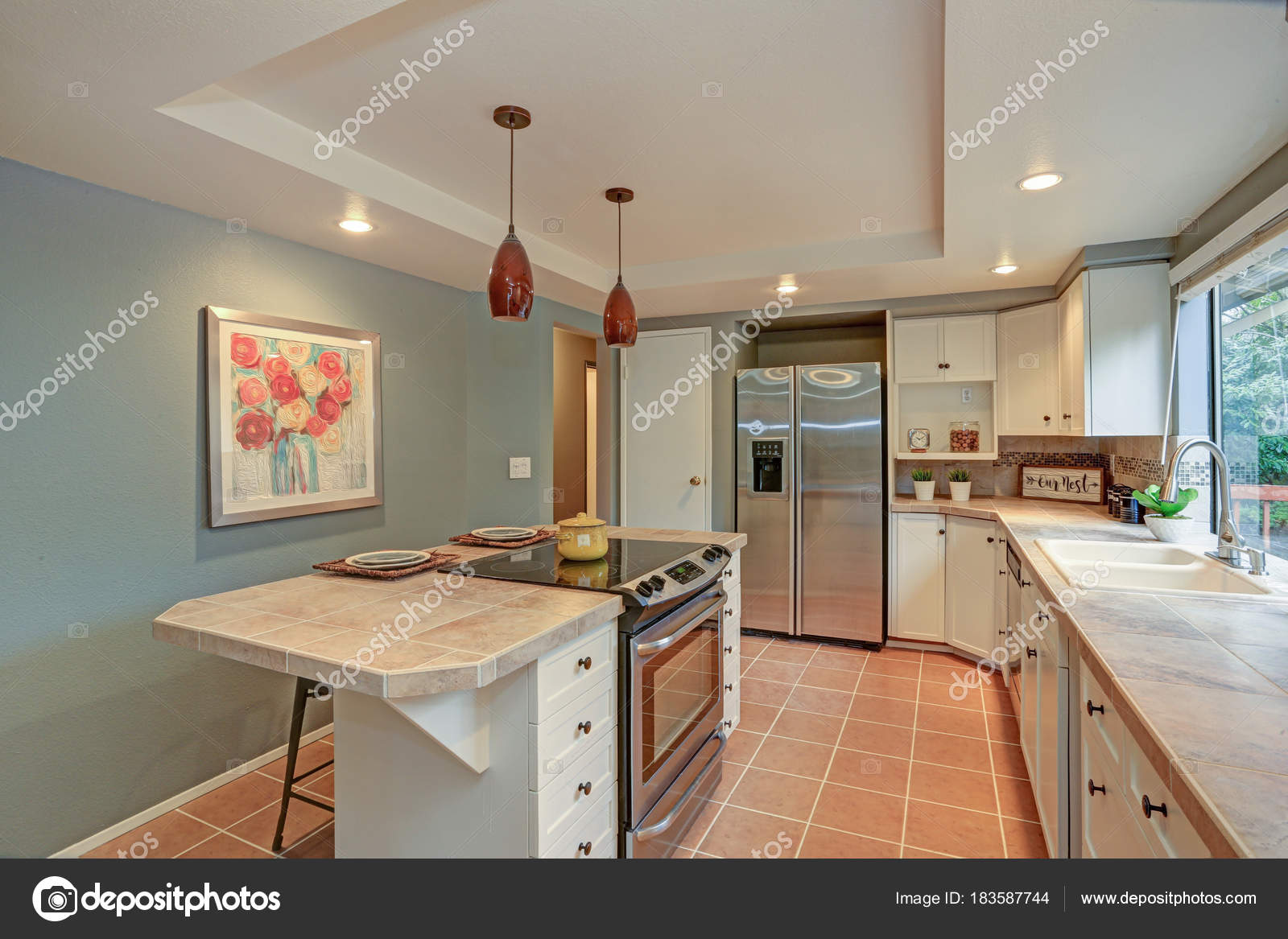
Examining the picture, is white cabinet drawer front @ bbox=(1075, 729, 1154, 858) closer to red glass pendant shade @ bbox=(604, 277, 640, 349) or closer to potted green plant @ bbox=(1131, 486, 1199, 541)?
potted green plant @ bbox=(1131, 486, 1199, 541)

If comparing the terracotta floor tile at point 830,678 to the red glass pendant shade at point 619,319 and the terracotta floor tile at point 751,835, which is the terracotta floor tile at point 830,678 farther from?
the red glass pendant shade at point 619,319

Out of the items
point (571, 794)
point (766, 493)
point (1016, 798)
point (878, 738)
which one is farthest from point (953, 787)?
point (766, 493)

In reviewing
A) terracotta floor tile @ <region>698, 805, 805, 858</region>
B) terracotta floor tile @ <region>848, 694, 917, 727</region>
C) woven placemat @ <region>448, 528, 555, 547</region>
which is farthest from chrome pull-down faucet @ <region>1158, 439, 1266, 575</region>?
woven placemat @ <region>448, 528, 555, 547</region>

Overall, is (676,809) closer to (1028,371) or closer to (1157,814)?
(1157,814)

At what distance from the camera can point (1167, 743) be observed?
2.93ft

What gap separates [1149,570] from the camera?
207 cm

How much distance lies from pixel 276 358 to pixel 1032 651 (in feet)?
10.2

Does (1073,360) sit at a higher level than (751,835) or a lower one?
higher

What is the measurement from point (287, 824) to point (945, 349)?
13.6ft

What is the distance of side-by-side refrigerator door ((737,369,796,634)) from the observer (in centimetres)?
416

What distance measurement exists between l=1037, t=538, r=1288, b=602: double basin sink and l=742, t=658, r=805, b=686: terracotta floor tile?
1.60m

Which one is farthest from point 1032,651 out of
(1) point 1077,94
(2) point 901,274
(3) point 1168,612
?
(2) point 901,274

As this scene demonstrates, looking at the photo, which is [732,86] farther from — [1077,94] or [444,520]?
[444,520]

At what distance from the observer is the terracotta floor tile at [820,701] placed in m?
3.13
